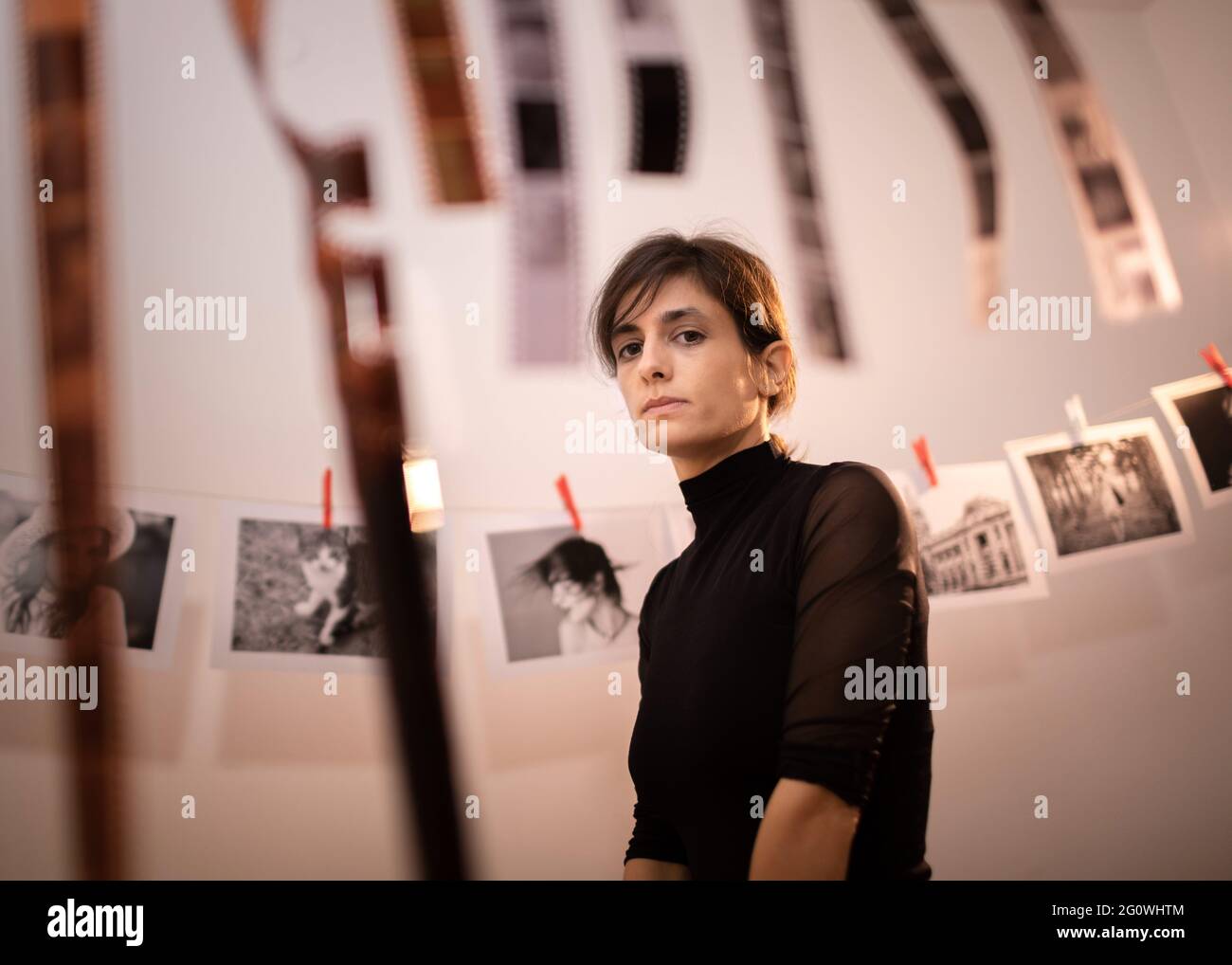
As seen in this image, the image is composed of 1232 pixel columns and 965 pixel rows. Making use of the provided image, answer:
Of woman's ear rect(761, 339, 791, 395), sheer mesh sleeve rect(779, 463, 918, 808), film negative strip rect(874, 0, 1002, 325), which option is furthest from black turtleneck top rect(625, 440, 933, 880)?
film negative strip rect(874, 0, 1002, 325)

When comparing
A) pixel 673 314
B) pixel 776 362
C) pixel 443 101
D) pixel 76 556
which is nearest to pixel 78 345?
pixel 76 556

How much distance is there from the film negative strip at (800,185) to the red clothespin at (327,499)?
→ 0.93m

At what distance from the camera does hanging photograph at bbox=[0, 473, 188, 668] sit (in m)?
1.71

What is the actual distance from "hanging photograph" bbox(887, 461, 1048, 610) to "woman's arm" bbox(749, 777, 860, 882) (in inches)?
34.2

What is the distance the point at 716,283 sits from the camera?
1.24 meters

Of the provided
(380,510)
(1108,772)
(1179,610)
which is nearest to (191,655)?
(380,510)

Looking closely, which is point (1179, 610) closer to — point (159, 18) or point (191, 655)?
point (191, 655)

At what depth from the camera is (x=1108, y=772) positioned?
1.77 metres

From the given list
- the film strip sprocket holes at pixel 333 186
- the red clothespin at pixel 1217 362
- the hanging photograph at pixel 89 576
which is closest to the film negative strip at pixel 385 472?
the film strip sprocket holes at pixel 333 186

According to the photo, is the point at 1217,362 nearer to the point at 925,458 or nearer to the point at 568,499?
the point at 925,458

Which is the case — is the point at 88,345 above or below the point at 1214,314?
above

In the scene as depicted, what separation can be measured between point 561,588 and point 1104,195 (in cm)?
131
